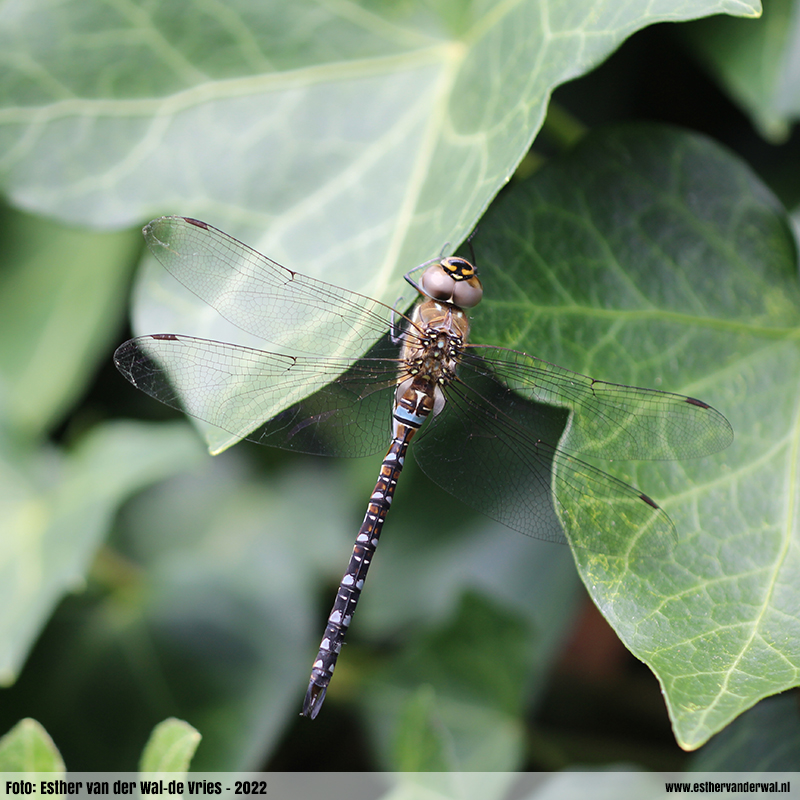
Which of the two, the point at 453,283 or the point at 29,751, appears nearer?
the point at 29,751

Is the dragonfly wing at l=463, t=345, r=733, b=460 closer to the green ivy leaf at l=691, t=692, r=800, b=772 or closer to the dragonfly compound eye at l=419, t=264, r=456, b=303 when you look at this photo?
the dragonfly compound eye at l=419, t=264, r=456, b=303

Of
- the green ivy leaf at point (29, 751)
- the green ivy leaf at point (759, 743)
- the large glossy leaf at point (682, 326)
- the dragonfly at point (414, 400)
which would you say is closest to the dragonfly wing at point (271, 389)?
the dragonfly at point (414, 400)

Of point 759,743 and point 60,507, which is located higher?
point 759,743

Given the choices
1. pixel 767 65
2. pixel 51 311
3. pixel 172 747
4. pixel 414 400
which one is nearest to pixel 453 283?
pixel 414 400

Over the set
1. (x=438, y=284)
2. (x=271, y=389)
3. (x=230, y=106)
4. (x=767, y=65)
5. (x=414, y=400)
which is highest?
(x=767, y=65)

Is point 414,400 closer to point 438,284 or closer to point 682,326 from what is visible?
point 438,284

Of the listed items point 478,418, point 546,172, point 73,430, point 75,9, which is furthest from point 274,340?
point 73,430

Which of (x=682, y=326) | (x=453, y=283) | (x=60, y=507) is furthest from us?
(x=60, y=507)

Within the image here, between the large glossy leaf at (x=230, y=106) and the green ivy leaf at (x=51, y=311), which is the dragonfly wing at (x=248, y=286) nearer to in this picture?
the large glossy leaf at (x=230, y=106)
